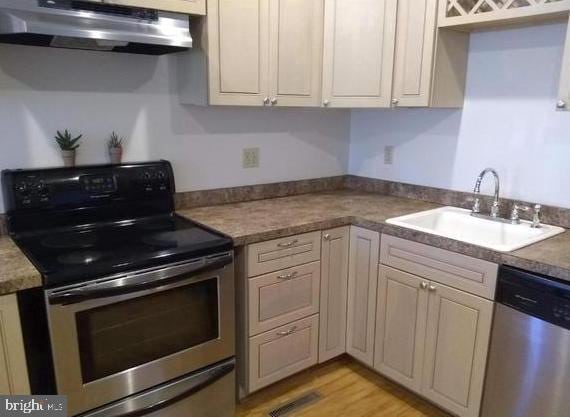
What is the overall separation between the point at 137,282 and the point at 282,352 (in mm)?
890

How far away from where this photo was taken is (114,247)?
5.53ft

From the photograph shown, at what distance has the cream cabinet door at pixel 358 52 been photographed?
2199 mm

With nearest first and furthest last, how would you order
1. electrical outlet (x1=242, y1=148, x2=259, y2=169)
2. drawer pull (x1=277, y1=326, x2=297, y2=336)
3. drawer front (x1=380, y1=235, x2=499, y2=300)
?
drawer front (x1=380, y1=235, x2=499, y2=300)
drawer pull (x1=277, y1=326, x2=297, y2=336)
electrical outlet (x1=242, y1=148, x2=259, y2=169)

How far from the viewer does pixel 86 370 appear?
152cm

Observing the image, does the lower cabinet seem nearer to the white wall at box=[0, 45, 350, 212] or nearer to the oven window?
the oven window

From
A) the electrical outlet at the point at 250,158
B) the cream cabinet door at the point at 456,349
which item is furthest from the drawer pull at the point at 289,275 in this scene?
the electrical outlet at the point at 250,158

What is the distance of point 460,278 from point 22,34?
6.12 ft

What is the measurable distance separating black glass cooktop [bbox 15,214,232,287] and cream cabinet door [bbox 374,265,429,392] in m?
0.83

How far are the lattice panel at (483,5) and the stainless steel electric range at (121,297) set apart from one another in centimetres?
146

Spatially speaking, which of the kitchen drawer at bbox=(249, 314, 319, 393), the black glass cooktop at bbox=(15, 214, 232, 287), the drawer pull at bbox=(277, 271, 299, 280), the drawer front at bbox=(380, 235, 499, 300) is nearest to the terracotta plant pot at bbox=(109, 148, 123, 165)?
the black glass cooktop at bbox=(15, 214, 232, 287)

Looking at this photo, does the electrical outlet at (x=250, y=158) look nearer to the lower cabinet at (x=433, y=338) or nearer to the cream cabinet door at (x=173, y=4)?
the cream cabinet door at (x=173, y=4)

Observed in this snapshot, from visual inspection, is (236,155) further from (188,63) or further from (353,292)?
(353,292)

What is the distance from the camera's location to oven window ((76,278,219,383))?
59.7 inches

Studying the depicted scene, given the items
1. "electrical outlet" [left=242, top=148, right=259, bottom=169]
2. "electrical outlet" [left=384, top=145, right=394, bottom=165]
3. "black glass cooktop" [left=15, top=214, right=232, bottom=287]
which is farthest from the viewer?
"electrical outlet" [left=384, top=145, right=394, bottom=165]
